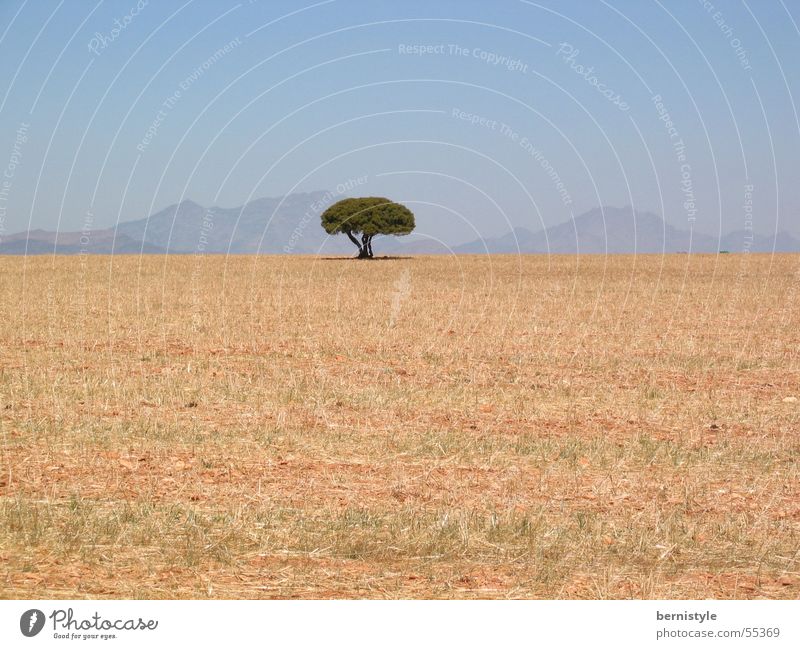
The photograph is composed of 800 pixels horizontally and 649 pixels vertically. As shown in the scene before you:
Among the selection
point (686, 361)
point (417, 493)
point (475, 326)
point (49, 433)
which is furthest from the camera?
point (475, 326)

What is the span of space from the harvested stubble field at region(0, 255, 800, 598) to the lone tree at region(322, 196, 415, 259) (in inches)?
3031

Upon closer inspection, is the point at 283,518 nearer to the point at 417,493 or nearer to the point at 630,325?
the point at 417,493

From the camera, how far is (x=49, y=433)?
14500mm

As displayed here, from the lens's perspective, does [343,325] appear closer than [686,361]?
No

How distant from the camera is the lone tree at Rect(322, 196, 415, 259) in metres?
107

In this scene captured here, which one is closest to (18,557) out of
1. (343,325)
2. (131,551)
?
(131,551)

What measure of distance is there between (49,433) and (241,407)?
3.55 m
